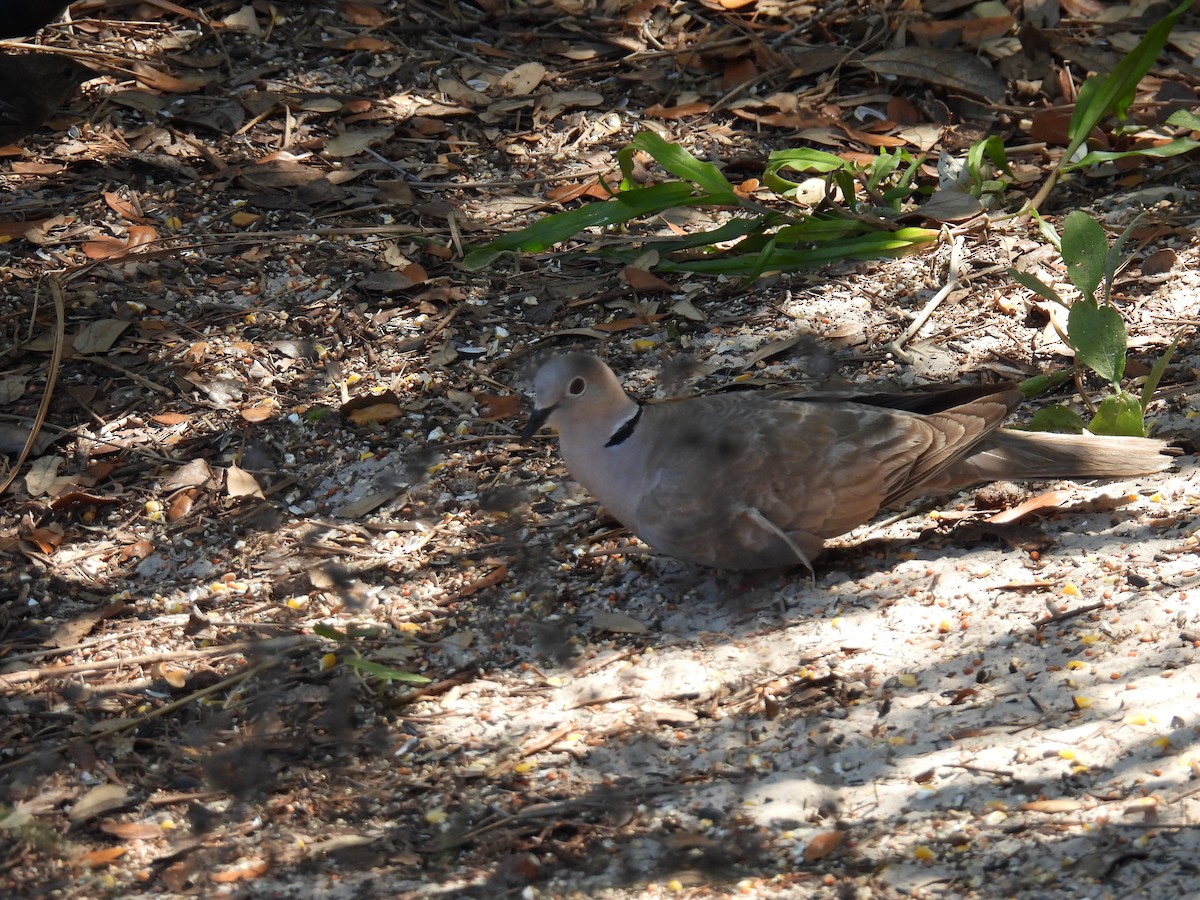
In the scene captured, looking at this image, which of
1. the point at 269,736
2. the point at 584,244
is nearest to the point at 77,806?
the point at 269,736

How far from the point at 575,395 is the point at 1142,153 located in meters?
2.85

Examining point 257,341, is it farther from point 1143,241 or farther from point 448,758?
point 1143,241

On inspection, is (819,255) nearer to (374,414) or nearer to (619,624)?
(374,414)

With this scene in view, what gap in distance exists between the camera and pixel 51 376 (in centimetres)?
495

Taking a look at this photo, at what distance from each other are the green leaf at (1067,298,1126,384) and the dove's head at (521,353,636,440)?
151cm

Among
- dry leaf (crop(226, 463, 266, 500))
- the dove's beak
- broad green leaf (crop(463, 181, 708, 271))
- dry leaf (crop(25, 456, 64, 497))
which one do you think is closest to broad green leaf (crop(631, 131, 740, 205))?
broad green leaf (crop(463, 181, 708, 271))

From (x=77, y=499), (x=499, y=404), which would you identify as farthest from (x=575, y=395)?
(x=77, y=499)

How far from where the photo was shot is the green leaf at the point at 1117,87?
16.5 feet

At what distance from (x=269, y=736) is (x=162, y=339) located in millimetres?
2238

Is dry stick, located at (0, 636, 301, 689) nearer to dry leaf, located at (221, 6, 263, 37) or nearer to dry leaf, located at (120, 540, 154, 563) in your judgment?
dry leaf, located at (120, 540, 154, 563)

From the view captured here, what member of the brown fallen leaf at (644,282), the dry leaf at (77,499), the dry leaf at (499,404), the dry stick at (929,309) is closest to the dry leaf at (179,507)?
the dry leaf at (77,499)

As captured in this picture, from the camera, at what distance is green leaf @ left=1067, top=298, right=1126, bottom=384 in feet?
14.1

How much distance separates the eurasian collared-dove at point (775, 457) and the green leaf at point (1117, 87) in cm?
168

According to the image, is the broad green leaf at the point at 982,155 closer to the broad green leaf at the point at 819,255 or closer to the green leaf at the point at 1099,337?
the broad green leaf at the point at 819,255
